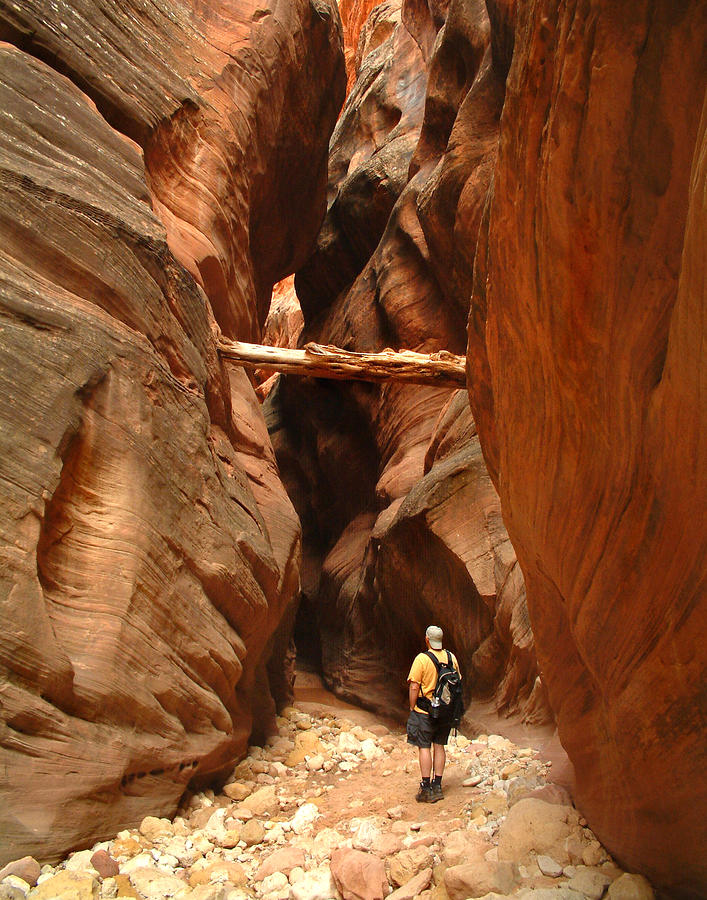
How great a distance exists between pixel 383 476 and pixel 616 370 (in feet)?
33.2

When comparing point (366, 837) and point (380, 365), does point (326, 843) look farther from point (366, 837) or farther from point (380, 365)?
point (380, 365)

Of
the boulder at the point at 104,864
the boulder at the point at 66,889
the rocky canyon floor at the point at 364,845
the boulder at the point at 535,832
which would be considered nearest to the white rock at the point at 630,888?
the rocky canyon floor at the point at 364,845

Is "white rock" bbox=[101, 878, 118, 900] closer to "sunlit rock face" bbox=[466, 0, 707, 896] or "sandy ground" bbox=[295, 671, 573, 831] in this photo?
"sandy ground" bbox=[295, 671, 573, 831]

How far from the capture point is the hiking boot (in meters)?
4.85

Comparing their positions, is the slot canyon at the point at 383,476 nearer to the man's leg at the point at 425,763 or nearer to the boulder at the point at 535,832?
the boulder at the point at 535,832

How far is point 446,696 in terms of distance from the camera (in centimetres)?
516

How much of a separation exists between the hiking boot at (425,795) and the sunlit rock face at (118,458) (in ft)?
5.54

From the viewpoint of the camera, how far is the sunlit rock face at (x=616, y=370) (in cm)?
207

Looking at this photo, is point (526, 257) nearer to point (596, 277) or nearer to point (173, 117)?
point (596, 277)

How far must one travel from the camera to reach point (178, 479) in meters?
5.62

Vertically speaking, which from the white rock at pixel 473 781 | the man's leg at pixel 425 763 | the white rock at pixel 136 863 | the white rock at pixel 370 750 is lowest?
the white rock at pixel 136 863

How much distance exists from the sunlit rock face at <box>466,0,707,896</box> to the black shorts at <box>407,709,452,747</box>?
5.78 ft

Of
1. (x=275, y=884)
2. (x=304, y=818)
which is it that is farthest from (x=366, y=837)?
(x=304, y=818)

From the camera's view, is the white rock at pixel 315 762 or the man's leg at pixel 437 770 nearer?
the man's leg at pixel 437 770
